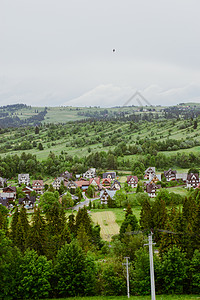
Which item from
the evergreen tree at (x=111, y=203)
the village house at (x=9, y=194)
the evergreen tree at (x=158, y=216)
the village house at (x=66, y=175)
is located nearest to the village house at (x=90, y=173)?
the village house at (x=66, y=175)

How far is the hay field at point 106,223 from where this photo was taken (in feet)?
136

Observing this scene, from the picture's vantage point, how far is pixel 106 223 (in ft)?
155

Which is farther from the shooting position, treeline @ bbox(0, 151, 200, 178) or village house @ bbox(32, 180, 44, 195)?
treeline @ bbox(0, 151, 200, 178)

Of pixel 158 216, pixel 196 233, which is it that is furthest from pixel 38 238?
pixel 196 233

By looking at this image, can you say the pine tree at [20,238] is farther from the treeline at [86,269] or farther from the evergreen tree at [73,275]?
the evergreen tree at [73,275]

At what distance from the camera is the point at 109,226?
45.5m

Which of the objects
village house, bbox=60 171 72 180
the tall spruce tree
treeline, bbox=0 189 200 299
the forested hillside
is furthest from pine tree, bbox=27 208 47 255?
the forested hillside

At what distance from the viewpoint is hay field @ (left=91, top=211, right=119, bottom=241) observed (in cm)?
4153

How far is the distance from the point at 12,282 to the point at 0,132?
182246 millimetres

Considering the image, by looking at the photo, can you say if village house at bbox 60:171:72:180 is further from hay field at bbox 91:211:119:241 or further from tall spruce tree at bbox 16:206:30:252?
tall spruce tree at bbox 16:206:30:252

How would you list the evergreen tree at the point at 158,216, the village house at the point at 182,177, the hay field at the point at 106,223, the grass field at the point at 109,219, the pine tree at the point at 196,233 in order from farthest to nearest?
the village house at the point at 182,177 → the grass field at the point at 109,219 → the hay field at the point at 106,223 → the evergreen tree at the point at 158,216 → the pine tree at the point at 196,233

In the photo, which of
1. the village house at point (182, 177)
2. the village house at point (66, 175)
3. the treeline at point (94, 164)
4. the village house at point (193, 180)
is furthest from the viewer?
the treeline at point (94, 164)

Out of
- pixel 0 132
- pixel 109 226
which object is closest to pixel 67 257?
pixel 109 226

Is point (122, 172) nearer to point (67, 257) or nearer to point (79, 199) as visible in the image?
point (79, 199)
